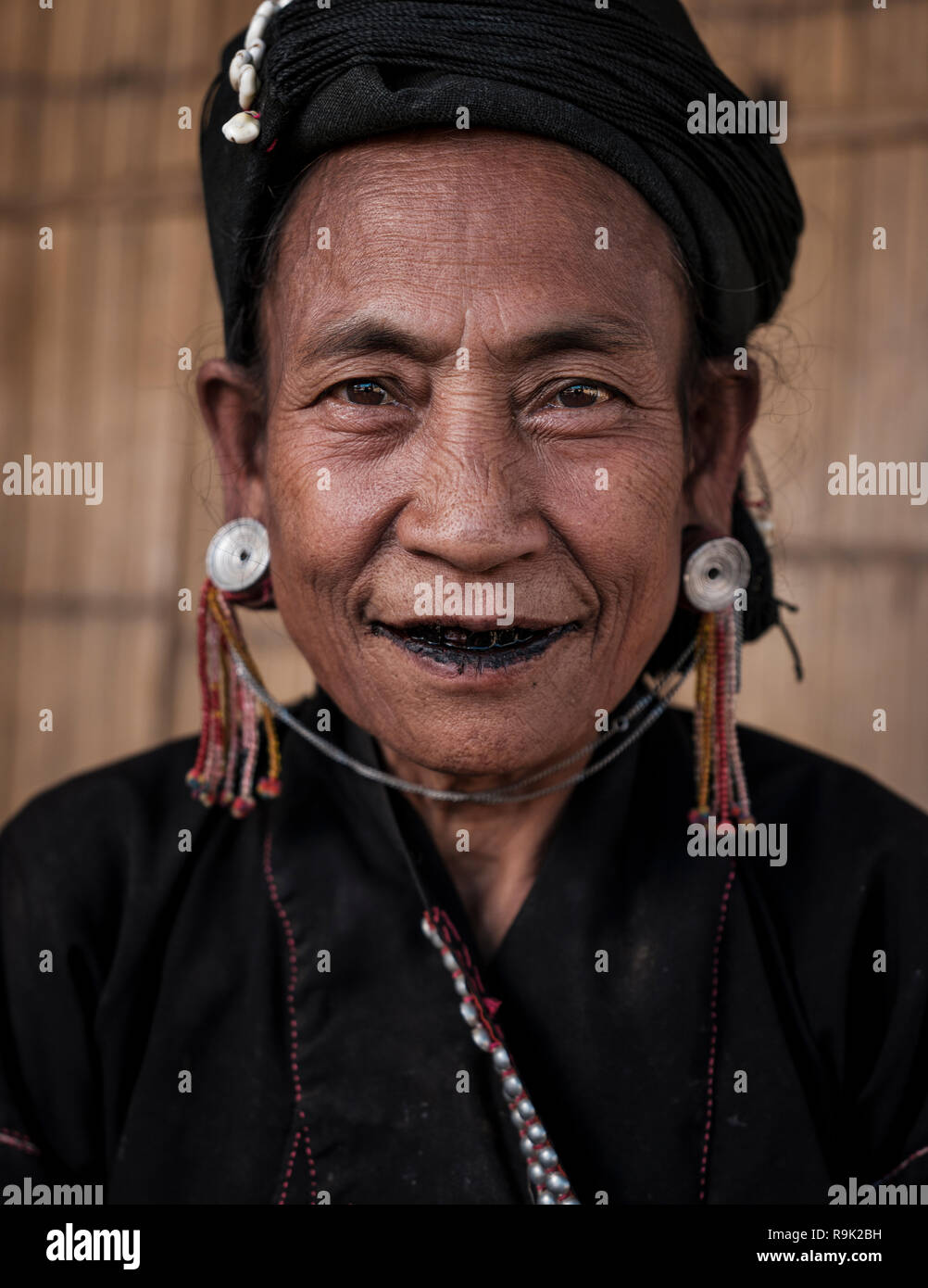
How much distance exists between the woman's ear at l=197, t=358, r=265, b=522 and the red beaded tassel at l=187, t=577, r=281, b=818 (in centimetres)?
14

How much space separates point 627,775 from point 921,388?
1.75 meters

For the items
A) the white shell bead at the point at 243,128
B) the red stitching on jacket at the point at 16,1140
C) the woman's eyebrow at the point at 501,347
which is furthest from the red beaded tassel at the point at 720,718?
the red stitching on jacket at the point at 16,1140

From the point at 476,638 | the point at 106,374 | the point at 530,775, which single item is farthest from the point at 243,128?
the point at 106,374

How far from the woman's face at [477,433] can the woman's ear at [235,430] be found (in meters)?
0.18

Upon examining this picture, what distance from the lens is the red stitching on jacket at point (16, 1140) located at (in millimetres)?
1835

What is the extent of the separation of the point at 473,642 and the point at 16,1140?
38.8 inches

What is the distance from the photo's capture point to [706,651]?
1957 mm

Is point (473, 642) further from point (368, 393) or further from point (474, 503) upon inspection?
point (368, 393)

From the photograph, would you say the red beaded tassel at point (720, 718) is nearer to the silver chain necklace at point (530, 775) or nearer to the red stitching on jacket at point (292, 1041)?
the silver chain necklace at point (530, 775)

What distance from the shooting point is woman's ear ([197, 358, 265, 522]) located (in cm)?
195

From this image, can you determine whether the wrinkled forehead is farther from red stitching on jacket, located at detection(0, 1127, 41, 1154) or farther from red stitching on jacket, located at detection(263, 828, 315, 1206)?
red stitching on jacket, located at detection(0, 1127, 41, 1154)

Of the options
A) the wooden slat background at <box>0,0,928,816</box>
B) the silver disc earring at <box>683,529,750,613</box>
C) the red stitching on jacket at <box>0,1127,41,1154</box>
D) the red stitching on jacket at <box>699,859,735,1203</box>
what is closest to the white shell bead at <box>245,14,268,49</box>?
the silver disc earring at <box>683,529,750,613</box>

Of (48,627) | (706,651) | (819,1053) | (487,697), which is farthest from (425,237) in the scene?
(48,627)
